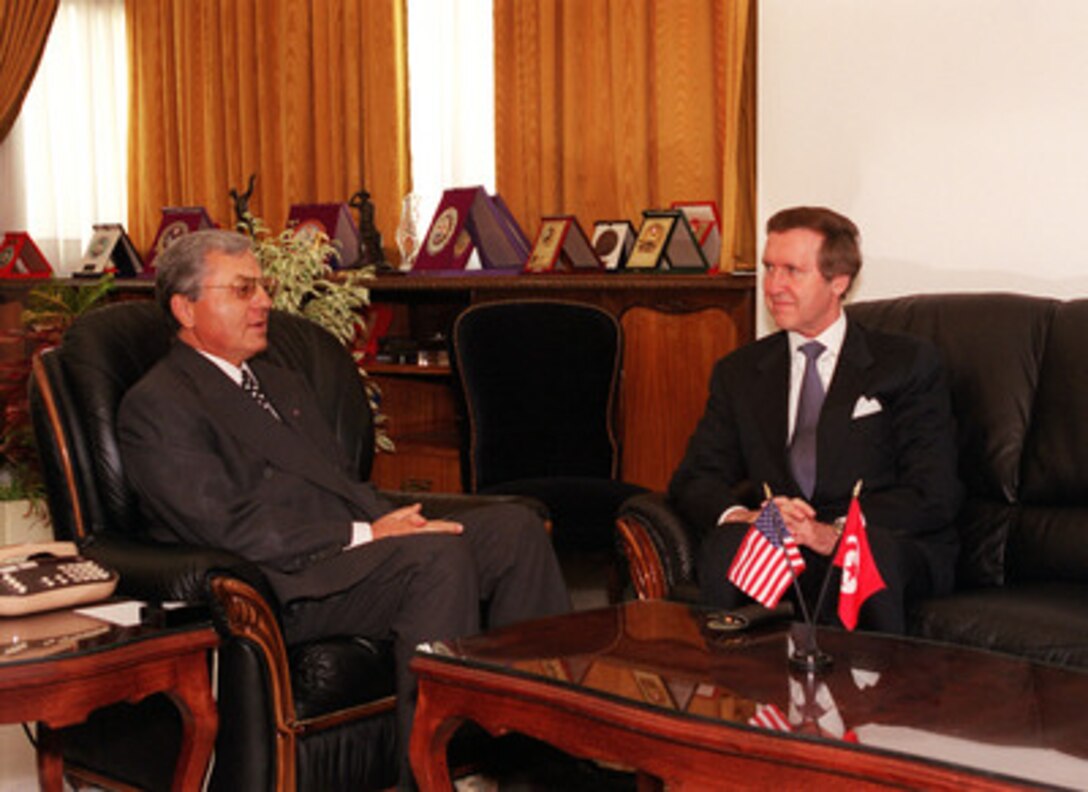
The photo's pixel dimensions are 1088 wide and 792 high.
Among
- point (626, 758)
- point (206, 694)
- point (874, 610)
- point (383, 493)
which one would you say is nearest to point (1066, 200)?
point (874, 610)

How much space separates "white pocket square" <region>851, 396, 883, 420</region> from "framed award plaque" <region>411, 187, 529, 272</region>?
2440 millimetres

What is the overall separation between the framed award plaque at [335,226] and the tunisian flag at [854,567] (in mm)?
3881

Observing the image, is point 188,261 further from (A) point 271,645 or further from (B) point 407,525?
(A) point 271,645

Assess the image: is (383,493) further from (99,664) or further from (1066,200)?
(1066,200)

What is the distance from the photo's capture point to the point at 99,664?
2646mm

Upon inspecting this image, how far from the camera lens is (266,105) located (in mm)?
7234

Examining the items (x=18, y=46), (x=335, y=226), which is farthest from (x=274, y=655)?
(x=18, y=46)

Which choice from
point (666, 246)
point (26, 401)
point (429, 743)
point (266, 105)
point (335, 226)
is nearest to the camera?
point (429, 743)

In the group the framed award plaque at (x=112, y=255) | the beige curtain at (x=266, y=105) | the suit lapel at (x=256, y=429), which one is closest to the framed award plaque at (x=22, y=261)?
the framed award plaque at (x=112, y=255)

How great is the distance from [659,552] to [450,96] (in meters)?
3.50

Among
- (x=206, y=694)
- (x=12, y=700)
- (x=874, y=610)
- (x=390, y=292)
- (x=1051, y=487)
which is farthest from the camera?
(x=390, y=292)

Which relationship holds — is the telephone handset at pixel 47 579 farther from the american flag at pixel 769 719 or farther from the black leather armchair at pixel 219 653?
the american flag at pixel 769 719

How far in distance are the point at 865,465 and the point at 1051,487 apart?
0.42 meters

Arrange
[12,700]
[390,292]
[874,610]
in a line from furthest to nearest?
1. [390,292]
2. [874,610]
3. [12,700]
